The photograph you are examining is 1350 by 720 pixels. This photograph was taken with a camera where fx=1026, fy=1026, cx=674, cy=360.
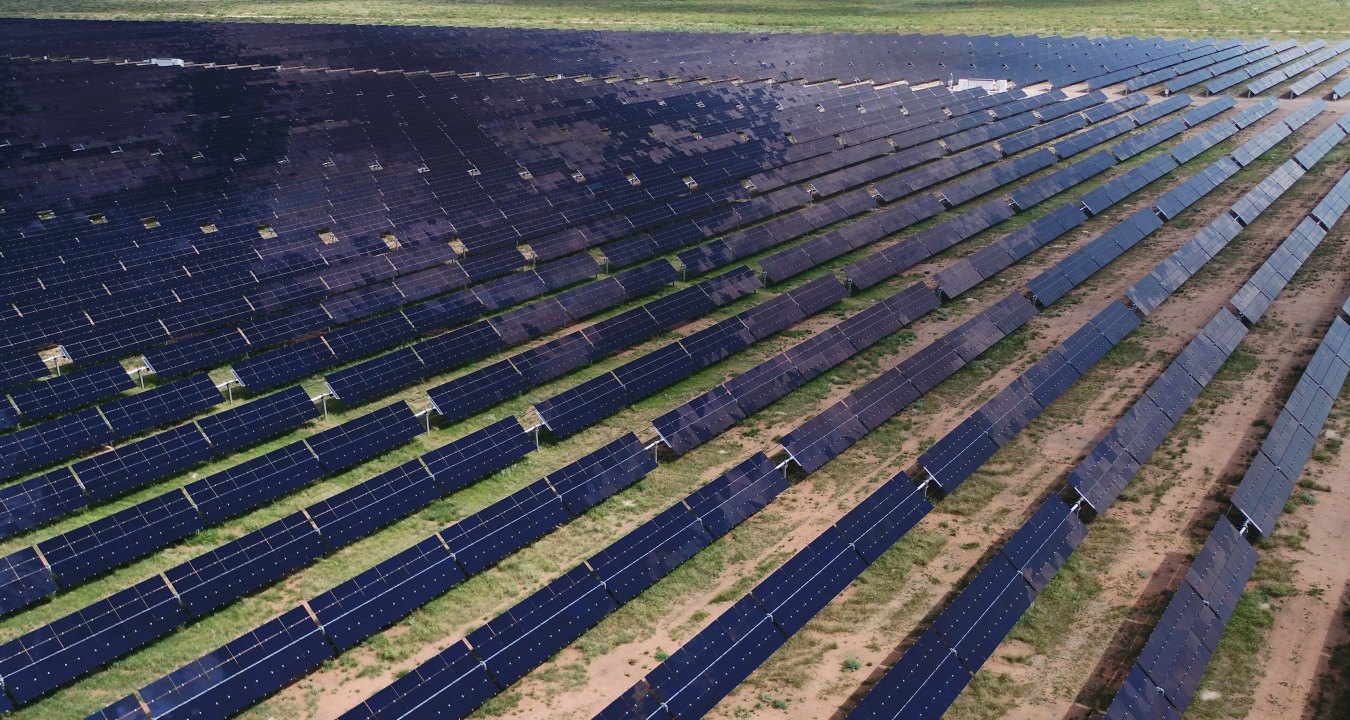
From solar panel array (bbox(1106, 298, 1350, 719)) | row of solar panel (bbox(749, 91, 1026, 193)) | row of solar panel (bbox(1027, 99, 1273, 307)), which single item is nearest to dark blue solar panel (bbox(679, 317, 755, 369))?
row of solar panel (bbox(1027, 99, 1273, 307))

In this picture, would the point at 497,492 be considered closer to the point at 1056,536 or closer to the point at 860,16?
the point at 1056,536

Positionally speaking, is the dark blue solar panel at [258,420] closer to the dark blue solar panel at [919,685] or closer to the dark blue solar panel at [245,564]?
the dark blue solar panel at [245,564]

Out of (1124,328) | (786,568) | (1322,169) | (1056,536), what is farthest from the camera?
(1322,169)

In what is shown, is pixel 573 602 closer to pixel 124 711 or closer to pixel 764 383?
pixel 124 711

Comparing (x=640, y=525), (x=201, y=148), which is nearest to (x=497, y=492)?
(x=640, y=525)

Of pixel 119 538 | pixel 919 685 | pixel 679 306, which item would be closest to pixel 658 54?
pixel 679 306
